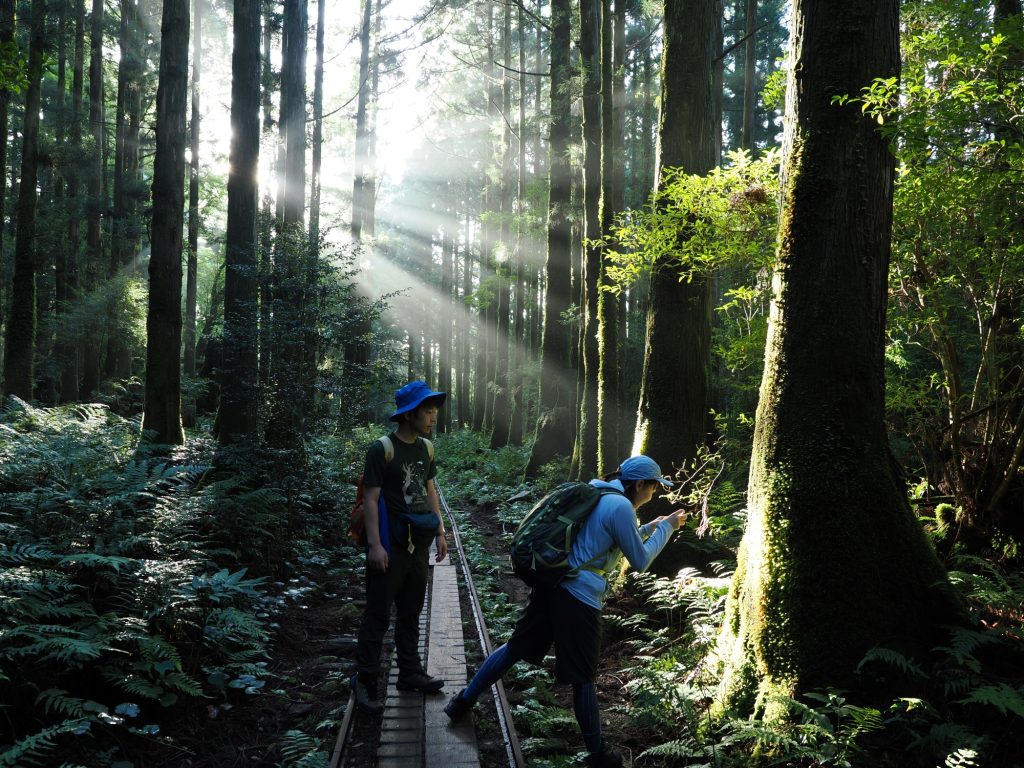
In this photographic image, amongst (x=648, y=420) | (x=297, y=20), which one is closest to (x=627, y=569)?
(x=648, y=420)

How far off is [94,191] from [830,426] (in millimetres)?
26607

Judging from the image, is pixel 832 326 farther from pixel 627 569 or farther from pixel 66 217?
pixel 66 217

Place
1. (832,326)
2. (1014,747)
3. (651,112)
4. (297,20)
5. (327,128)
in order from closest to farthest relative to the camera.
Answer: (1014,747) → (832,326) → (297,20) → (651,112) → (327,128)

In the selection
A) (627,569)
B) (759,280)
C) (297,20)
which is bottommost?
(627,569)

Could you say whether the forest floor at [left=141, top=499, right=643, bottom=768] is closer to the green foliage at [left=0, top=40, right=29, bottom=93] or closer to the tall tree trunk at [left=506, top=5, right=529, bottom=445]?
the green foliage at [left=0, top=40, right=29, bottom=93]

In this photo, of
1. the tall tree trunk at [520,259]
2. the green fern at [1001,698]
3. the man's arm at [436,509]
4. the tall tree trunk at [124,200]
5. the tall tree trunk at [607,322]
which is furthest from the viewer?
the tall tree trunk at [124,200]

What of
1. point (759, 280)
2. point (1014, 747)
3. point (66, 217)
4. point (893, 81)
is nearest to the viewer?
point (1014, 747)

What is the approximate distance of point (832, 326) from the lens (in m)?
4.65

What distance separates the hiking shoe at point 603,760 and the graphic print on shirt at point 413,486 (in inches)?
90.1

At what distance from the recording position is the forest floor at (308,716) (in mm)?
4555

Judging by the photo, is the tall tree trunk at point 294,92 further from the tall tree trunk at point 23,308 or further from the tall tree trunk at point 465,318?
the tall tree trunk at point 465,318

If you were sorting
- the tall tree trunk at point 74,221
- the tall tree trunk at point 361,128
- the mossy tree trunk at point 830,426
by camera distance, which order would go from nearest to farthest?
the mossy tree trunk at point 830,426
the tall tree trunk at point 74,221
the tall tree trunk at point 361,128

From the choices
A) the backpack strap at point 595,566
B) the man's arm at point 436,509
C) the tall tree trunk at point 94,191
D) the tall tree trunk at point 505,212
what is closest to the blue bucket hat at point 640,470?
the backpack strap at point 595,566

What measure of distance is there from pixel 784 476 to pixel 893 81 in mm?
2659
